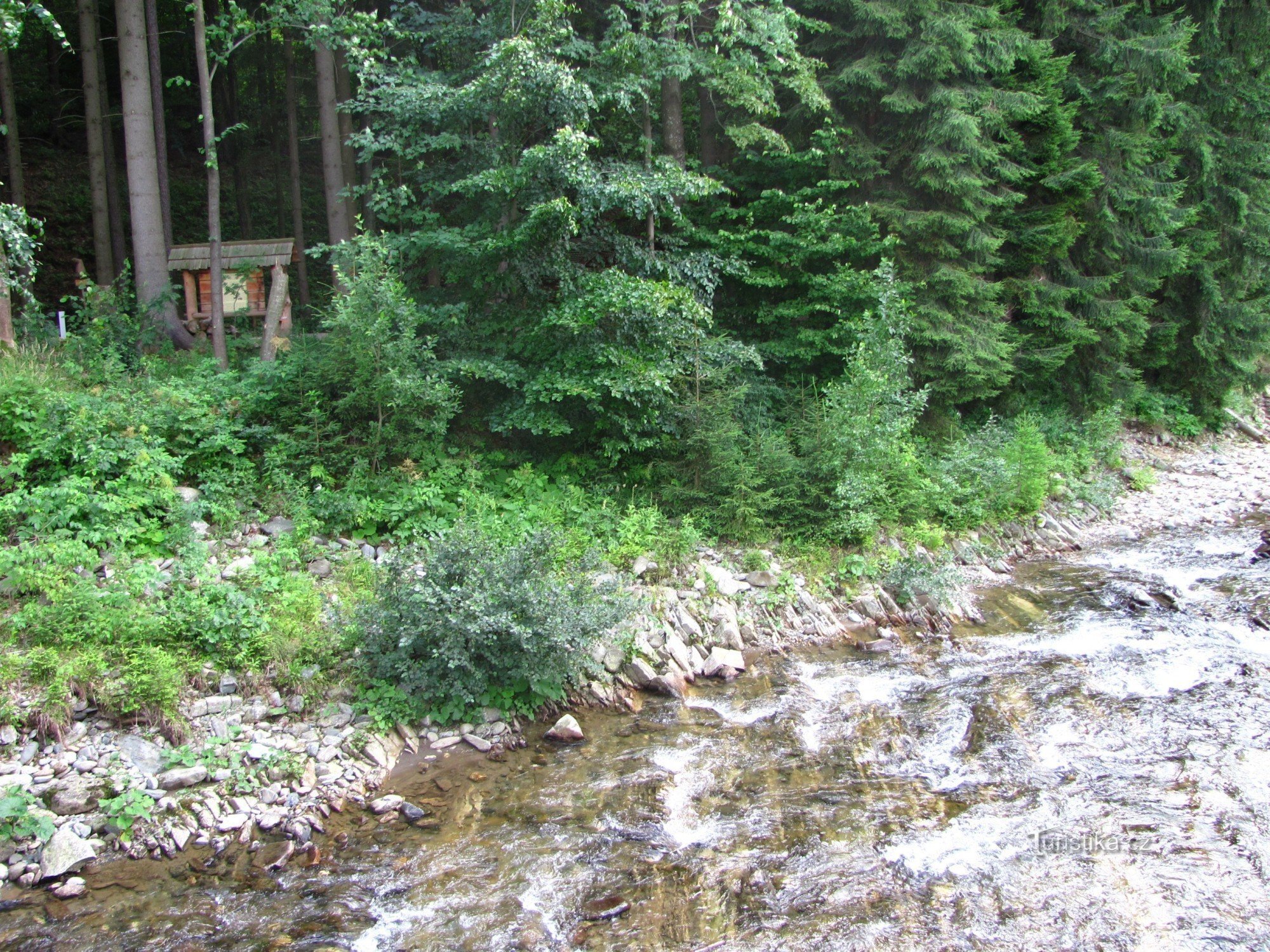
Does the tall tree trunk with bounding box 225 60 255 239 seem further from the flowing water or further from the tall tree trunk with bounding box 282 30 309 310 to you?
the flowing water

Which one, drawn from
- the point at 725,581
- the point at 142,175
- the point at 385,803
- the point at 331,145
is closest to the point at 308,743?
the point at 385,803

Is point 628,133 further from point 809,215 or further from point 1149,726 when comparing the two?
point 1149,726

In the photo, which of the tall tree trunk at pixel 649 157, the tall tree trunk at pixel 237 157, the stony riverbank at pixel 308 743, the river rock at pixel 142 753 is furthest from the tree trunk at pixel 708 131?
the river rock at pixel 142 753

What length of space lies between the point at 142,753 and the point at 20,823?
84cm

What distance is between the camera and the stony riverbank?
5531mm

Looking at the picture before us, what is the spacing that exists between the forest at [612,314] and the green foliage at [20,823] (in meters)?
0.81

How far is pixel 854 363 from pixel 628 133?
5.44 m

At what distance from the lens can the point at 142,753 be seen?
5996 mm

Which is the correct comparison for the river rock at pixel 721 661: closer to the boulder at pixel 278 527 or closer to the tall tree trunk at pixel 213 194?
the boulder at pixel 278 527

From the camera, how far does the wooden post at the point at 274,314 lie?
11570 mm

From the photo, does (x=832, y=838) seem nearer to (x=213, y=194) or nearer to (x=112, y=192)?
(x=213, y=194)

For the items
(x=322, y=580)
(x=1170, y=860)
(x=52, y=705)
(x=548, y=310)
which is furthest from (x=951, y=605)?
(x=52, y=705)

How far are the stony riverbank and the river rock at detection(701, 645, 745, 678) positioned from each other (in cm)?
2

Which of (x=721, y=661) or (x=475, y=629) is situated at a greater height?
(x=475, y=629)
